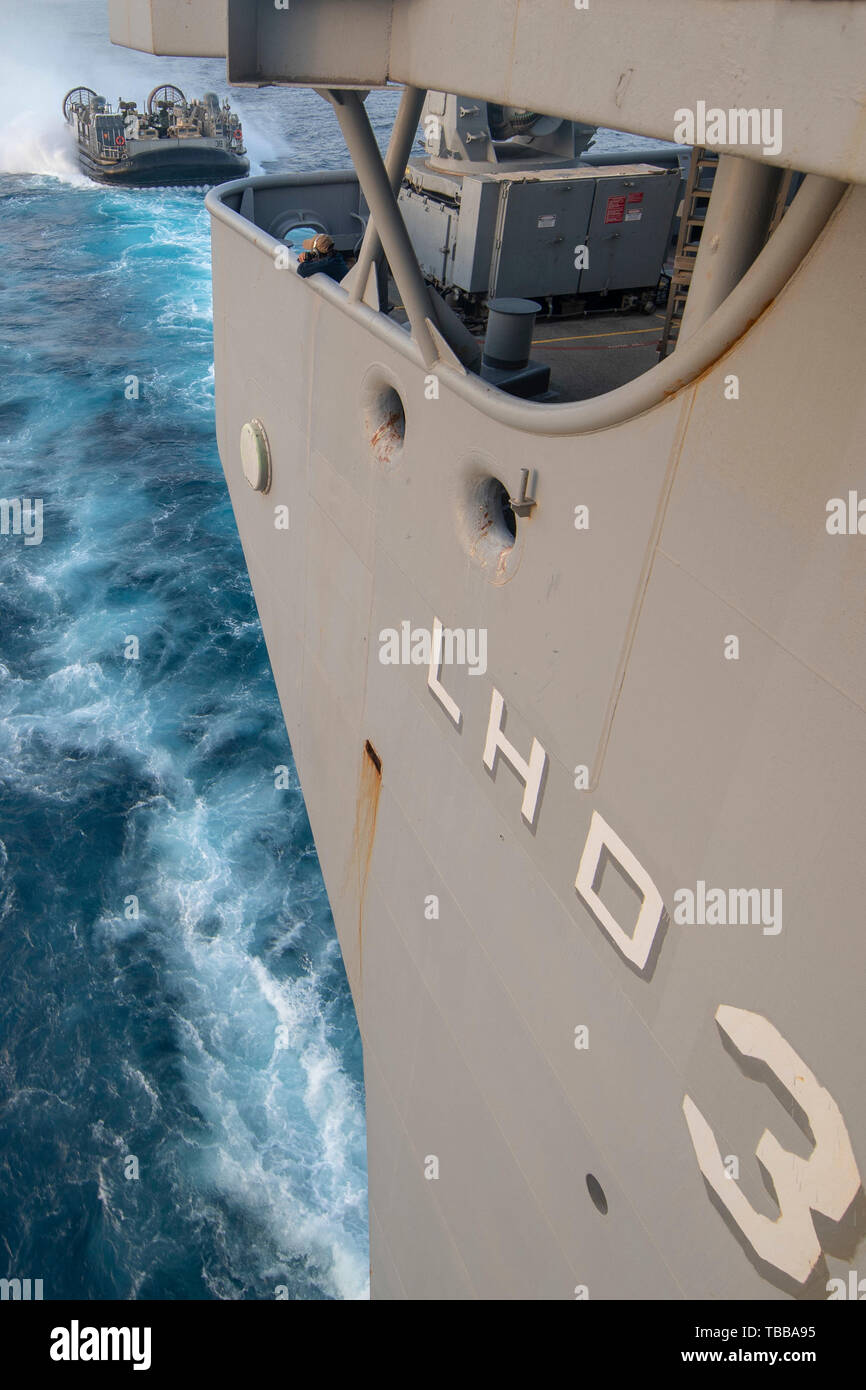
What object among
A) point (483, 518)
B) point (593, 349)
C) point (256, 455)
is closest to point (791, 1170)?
point (483, 518)

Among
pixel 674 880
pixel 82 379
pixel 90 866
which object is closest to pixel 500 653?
pixel 674 880

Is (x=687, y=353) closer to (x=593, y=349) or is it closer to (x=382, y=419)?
(x=382, y=419)

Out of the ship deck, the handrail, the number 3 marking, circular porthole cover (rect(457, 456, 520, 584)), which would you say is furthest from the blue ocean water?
the handrail

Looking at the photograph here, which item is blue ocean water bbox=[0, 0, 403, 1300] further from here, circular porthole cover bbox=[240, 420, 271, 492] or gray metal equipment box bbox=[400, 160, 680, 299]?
gray metal equipment box bbox=[400, 160, 680, 299]

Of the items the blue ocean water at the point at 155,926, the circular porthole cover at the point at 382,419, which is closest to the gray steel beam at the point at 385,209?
the circular porthole cover at the point at 382,419

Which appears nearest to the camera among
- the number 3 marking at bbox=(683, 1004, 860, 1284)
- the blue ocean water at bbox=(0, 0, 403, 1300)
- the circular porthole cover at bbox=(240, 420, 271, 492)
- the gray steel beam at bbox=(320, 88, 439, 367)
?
the number 3 marking at bbox=(683, 1004, 860, 1284)

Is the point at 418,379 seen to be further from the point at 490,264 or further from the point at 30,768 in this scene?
the point at 30,768
